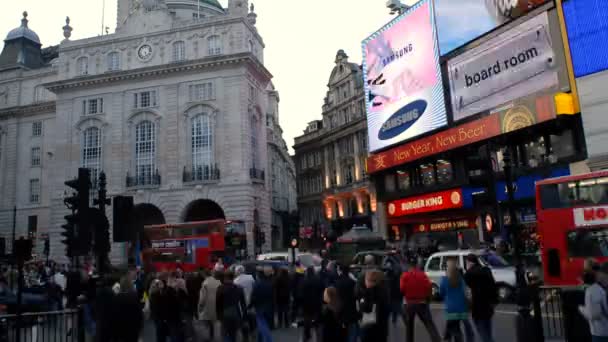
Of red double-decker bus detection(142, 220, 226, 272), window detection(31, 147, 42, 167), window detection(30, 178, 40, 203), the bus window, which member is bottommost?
the bus window

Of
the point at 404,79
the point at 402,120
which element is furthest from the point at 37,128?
the point at 404,79

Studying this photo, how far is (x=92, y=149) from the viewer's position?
150 ft

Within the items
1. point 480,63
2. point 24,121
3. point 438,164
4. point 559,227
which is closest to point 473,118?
point 480,63

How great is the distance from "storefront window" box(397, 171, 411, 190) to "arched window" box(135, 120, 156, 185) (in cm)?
2094

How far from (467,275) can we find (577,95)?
23.5 meters

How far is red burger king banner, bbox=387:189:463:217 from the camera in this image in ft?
126

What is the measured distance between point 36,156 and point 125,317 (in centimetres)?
5406

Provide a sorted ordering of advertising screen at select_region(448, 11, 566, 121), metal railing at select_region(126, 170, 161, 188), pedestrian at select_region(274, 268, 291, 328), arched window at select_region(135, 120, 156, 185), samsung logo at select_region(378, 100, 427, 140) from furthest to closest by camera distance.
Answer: arched window at select_region(135, 120, 156, 185) < metal railing at select_region(126, 170, 161, 188) < samsung logo at select_region(378, 100, 427, 140) < advertising screen at select_region(448, 11, 566, 121) < pedestrian at select_region(274, 268, 291, 328)

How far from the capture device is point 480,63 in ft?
116

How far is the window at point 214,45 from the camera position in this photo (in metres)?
44.0

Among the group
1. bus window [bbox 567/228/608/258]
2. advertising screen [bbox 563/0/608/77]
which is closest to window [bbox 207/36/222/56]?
advertising screen [bbox 563/0/608/77]

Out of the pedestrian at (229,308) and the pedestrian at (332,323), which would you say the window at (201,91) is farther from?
the pedestrian at (332,323)

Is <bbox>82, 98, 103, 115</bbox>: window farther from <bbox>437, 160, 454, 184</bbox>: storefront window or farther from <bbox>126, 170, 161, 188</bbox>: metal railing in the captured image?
<bbox>437, 160, 454, 184</bbox>: storefront window

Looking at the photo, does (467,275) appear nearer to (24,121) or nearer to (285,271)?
(285,271)
